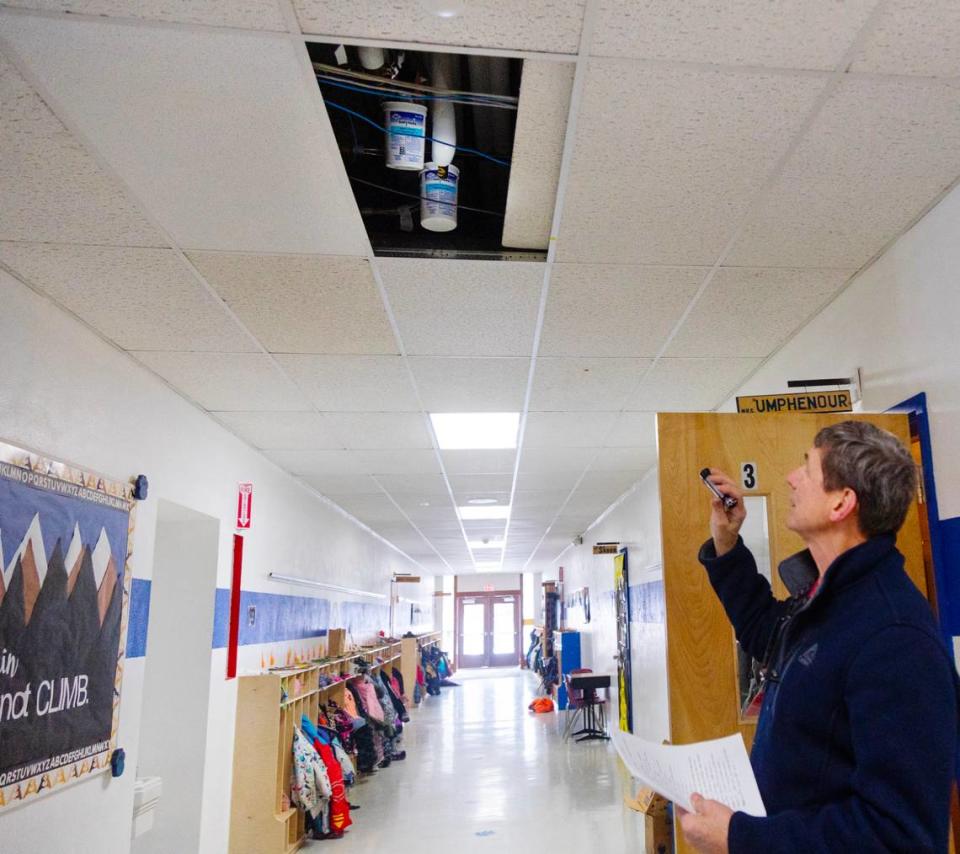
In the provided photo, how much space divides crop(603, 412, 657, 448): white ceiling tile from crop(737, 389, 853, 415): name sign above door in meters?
1.92

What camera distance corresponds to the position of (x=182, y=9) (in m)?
1.71

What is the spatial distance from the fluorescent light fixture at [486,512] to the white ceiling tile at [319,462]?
8.25 feet

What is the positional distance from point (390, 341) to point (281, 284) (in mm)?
715

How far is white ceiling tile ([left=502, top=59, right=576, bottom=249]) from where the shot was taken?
1941mm

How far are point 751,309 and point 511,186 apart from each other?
53.7 inches

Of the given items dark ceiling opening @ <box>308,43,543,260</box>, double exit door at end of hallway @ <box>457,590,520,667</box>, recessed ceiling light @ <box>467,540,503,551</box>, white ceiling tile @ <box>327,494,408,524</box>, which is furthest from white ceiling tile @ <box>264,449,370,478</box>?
double exit door at end of hallway @ <box>457,590,520,667</box>

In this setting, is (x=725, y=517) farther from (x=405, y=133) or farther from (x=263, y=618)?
(x=263, y=618)

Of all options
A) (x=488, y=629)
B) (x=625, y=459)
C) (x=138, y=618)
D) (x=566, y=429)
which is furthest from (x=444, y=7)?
(x=488, y=629)

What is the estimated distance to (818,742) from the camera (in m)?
1.30

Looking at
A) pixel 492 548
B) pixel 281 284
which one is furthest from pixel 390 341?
pixel 492 548

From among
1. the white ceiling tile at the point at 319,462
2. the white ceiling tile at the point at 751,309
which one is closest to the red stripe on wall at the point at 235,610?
the white ceiling tile at the point at 319,462

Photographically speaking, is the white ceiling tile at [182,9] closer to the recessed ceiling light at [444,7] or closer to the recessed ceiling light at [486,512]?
the recessed ceiling light at [444,7]

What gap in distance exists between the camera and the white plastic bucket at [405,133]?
222 cm

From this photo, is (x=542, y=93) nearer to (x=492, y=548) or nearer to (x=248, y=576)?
(x=248, y=576)
